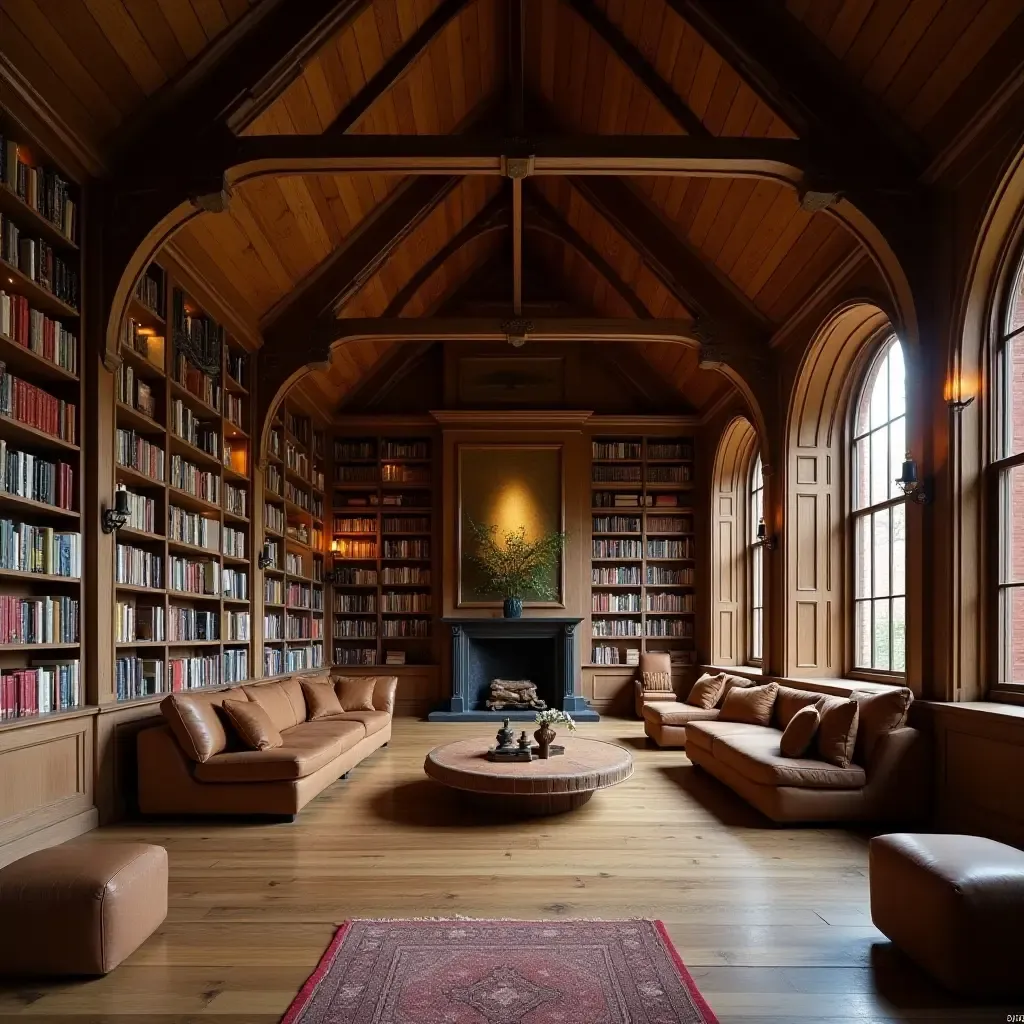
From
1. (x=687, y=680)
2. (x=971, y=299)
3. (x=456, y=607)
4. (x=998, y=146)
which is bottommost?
(x=687, y=680)

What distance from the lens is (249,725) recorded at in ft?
17.4

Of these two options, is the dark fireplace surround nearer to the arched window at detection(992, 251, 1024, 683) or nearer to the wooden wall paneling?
the wooden wall paneling

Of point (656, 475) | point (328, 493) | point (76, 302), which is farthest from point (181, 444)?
point (656, 475)

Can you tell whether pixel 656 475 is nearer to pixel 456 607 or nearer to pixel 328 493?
pixel 456 607

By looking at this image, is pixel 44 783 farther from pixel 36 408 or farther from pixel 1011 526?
pixel 1011 526

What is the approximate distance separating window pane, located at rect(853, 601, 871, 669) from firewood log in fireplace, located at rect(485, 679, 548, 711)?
4.21 meters

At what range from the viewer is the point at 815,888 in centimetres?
386

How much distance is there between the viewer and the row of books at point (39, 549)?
414 centimetres

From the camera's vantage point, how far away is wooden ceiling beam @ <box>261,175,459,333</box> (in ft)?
26.2

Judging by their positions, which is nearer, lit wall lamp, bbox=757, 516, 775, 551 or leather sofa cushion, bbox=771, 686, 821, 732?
leather sofa cushion, bbox=771, 686, 821, 732

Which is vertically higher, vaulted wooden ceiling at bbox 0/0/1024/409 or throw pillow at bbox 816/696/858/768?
vaulted wooden ceiling at bbox 0/0/1024/409

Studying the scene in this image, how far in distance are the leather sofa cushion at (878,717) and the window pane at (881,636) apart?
5.09ft

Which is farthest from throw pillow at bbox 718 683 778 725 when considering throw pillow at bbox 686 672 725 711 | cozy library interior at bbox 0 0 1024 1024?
throw pillow at bbox 686 672 725 711

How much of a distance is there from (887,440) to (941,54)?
2952 mm
